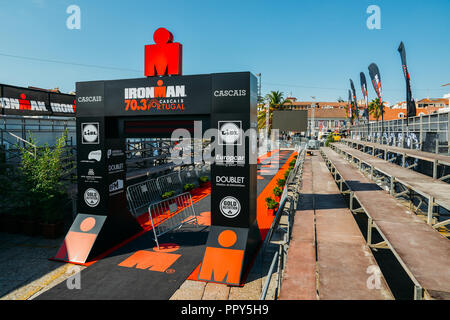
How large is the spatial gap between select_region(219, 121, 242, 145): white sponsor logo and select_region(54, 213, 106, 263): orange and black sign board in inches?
170

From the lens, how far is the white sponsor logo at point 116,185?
843cm

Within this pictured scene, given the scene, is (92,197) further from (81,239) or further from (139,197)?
(139,197)

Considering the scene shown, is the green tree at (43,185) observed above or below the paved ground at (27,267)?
above

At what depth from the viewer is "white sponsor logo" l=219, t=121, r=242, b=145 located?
680cm

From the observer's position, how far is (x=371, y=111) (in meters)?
76.3

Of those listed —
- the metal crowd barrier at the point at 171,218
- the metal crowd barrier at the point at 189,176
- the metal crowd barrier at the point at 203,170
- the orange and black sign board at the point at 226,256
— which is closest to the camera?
the orange and black sign board at the point at 226,256

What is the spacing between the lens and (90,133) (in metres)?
8.25

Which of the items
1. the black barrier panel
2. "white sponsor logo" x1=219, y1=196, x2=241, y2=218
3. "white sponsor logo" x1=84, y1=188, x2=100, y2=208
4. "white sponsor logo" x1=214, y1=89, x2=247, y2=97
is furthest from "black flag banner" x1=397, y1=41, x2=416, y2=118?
the black barrier panel

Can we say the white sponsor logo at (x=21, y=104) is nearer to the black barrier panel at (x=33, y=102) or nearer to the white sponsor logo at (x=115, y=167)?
the black barrier panel at (x=33, y=102)

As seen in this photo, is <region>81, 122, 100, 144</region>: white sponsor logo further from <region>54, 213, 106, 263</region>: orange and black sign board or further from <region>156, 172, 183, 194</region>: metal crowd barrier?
<region>156, 172, 183, 194</region>: metal crowd barrier

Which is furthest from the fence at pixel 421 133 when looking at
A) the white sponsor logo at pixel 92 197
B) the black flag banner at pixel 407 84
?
the white sponsor logo at pixel 92 197

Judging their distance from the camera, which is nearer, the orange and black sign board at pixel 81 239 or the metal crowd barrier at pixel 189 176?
the orange and black sign board at pixel 81 239

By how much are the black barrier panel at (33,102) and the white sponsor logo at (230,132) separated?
10.3m
